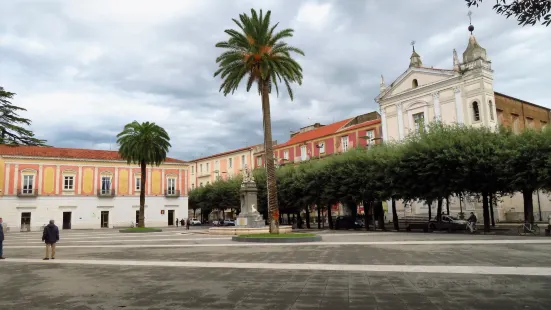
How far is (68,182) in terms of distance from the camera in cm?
5444

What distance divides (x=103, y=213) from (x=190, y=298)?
53678 millimetres

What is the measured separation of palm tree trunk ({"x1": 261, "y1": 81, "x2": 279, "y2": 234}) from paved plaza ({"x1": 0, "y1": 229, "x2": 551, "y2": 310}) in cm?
938

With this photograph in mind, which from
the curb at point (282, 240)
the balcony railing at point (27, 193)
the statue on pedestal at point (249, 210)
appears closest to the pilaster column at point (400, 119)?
the statue on pedestal at point (249, 210)

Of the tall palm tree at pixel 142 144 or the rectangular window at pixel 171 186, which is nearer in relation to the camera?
the tall palm tree at pixel 142 144

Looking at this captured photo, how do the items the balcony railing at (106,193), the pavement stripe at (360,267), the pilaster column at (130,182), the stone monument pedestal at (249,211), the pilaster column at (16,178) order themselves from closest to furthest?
1. the pavement stripe at (360,267)
2. the stone monument pedestal at (249,211)
3. the pilaster column at (16,178)
4. the balcony railing at (106,193)
5. the pilaster column at (130,182)

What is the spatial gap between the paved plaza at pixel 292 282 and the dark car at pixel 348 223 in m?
25.3

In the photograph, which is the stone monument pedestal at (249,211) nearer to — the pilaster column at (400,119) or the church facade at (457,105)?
the church facade at (457,105)

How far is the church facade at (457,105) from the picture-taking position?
40.5m

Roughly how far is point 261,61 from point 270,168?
6.72 meters

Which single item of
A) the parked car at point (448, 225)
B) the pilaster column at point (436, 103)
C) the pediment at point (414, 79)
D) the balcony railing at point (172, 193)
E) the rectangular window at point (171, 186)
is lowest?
the parked car at point (448, 225)

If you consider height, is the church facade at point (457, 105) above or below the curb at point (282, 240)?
above

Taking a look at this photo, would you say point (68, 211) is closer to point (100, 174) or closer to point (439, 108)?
point (100, 174)

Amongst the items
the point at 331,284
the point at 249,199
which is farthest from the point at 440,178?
the point at 331,284

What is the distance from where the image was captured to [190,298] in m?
7.70
